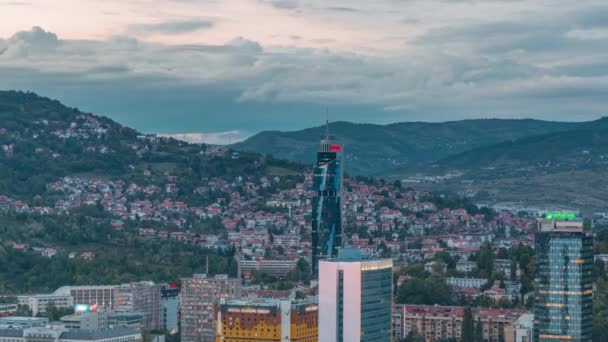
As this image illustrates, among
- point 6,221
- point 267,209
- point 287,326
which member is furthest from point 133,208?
point 287,326

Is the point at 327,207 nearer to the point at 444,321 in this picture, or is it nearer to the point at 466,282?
the point at 466,282

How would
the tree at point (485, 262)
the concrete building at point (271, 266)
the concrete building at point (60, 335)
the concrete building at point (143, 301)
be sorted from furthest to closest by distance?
the concrete building at point (271, 266) < the tree at point (485, 262) < the concrete building at point (143, 301) < the concrete building at point (60, 335)

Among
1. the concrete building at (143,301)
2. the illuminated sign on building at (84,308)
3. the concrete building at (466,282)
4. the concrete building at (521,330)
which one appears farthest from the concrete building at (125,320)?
the concrete building at (466,282)

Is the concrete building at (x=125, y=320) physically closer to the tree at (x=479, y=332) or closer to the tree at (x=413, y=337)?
the tree at (x=413, y=337)

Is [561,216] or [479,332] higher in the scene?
[561,216]

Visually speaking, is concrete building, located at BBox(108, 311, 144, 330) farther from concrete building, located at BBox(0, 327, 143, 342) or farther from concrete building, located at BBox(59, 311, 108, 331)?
concrete building, located at BBox(0, 327, 143, 342)

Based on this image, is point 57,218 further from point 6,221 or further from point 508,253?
point 508,253

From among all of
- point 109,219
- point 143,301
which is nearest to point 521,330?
point 143,301
